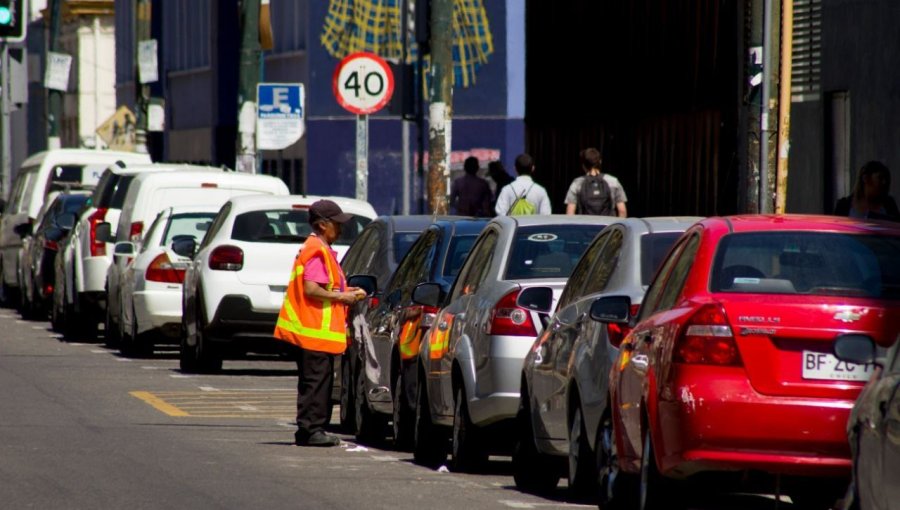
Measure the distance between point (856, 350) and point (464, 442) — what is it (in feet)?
17.1

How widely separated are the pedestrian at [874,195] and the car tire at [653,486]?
7033 millimetres

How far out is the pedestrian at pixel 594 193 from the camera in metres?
23.6

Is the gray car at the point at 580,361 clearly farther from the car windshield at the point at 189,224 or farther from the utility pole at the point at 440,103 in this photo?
the utility pole at the point at 440,103

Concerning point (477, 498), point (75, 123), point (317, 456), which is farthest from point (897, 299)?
point (75, 123)

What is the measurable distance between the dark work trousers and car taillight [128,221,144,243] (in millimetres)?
9922

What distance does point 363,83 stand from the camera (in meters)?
26.0

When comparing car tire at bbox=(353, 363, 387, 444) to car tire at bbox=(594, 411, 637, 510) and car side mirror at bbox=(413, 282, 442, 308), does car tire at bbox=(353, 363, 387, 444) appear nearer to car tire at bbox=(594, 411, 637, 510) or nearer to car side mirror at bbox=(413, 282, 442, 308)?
car side mirror at bbox=(413, 282, 442, 308)

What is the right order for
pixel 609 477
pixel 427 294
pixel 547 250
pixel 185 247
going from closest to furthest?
pixel 609 477
pixel 547 250
pixel 427 294
pixel 185 247

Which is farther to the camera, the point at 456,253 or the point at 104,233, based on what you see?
the point at 104,233

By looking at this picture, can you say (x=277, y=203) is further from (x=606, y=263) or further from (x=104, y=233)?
(x=606, y=263)

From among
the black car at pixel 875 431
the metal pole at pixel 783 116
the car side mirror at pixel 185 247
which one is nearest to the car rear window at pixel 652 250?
the black car at pixel 875 431

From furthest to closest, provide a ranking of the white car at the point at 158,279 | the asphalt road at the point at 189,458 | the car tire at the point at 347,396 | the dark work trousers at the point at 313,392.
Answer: the white car at the point at 158,279 → the car tire at the point at 347,396 → the dark work trousers at the point at 313,392 → the asphalt road at the point at 189,458

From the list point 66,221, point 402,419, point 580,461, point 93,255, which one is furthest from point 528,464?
point 66,221

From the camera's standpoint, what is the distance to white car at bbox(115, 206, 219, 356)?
22969 mm
